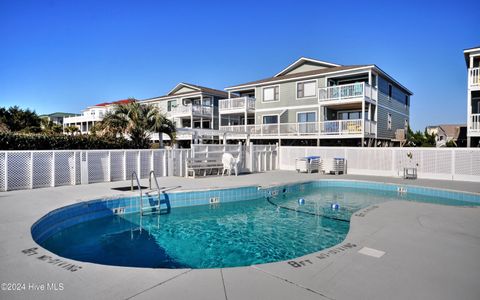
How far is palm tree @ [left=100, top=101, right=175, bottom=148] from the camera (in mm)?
15770

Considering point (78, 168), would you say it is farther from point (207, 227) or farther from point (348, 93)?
point (348, 93)

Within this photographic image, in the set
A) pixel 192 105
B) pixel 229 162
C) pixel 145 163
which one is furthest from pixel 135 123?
pixel 192 105

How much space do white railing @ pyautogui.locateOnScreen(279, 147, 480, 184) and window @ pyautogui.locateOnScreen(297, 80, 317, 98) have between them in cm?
611

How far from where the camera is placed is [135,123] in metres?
16.2

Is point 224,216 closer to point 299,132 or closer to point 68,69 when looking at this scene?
point 299,132

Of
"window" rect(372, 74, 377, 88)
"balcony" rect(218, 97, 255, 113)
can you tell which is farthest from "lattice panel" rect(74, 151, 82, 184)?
"window" rect(372, 74, 377, 88)

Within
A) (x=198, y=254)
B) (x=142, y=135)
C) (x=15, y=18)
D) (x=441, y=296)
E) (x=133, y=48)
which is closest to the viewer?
(x=441, y=296)

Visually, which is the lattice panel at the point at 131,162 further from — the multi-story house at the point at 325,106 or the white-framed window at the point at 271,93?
the white-framed window at the point at 271,93

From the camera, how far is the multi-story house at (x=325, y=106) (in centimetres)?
2003

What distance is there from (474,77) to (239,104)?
17175 mm

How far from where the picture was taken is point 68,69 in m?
23.5

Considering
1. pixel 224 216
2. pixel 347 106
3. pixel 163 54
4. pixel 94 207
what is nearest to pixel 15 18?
pixel 163 54

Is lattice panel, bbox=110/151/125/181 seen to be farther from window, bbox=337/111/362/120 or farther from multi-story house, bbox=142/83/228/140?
window, bbox=337/111/362/120

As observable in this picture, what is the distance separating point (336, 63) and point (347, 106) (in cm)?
466
